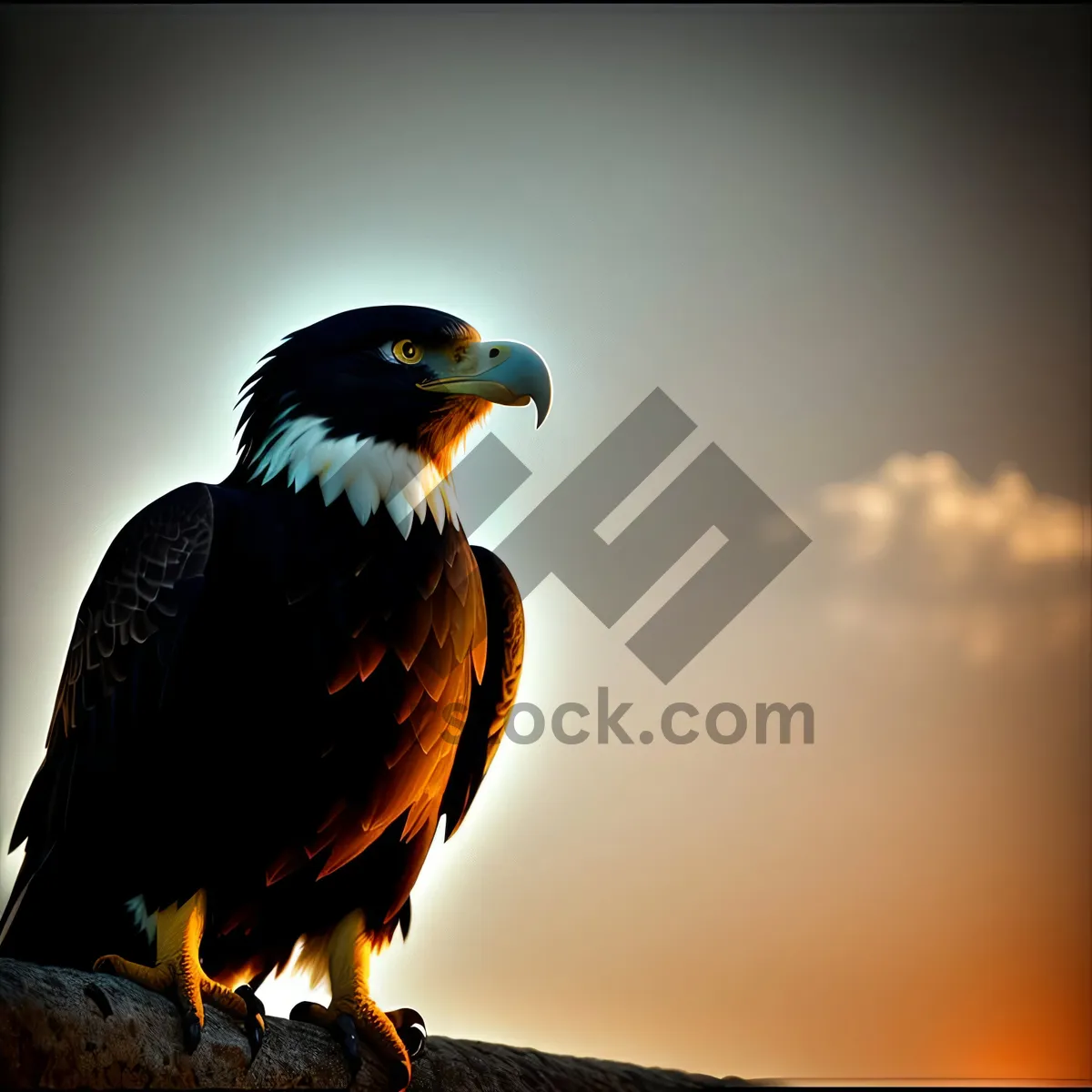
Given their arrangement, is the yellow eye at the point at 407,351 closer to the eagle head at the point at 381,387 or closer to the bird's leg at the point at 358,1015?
the eagle head at the point at 381,387

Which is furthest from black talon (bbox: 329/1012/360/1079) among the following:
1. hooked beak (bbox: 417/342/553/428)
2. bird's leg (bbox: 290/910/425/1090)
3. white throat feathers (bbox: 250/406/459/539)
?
hooked beak (bbox: 417/342/553/428)

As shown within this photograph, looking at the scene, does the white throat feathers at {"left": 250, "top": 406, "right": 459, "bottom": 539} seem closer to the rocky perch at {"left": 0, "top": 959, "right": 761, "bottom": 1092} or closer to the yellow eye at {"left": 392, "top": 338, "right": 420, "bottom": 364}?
the yellow eye at {"left": 392, "top": 338, "right": 420, "bottom": 364}

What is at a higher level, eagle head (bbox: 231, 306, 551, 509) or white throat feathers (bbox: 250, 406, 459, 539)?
eagle head (bbox: 231, 306, 551, 509)

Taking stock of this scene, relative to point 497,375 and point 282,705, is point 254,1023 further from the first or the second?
point 497,375

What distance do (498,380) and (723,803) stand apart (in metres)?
0.97

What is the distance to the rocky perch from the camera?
128cm

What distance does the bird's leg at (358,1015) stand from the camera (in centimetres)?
170

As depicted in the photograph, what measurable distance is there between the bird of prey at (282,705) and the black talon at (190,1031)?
7 cm

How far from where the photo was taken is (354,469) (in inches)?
71.0

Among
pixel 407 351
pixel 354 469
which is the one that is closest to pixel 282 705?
pixel 354 469

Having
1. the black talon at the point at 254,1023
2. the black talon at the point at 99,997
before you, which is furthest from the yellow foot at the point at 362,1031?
the black talon at the point at 99,997

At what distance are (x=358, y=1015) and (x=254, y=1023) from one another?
254 mm

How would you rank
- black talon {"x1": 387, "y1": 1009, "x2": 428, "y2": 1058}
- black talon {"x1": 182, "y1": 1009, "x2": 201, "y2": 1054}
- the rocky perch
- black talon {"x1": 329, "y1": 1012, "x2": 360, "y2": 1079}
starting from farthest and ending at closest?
1. black talon {"x1": 387, "y1": 1009, "x2": 428, "y2": 1058}
2. black talon {"x1": 329, "y1": 1012, "x2": 360, "y2": 1079}
3. black talon {"x1": 182, "y1": 1009, "x2": 201, "y2": 1054}
4. the rocky perch

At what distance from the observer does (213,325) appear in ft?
7.25
